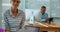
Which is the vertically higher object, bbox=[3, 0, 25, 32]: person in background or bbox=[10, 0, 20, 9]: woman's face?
bbox=[10, 0, 20, 9]: woman's face

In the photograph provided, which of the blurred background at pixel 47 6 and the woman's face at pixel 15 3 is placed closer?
the woman's face at pixel 15 3

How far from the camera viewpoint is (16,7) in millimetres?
1477

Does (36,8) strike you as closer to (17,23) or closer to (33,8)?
(33,8)

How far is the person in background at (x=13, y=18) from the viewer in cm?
146

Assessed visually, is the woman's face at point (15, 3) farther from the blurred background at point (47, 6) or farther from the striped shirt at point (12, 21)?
the blurred background at point (47, 6)

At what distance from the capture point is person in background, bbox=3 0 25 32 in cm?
146

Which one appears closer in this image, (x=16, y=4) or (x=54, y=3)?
(x=16, y=4)

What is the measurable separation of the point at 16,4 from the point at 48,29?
60.5 inches

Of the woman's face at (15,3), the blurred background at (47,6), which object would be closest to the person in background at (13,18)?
the woman's face at (15,3)

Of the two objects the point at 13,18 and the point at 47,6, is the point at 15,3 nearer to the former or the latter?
the point at 13,18

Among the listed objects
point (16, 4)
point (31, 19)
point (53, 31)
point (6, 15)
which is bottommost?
point (53, 31)

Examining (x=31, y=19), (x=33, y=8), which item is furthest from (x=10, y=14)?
(x=33, y=8)

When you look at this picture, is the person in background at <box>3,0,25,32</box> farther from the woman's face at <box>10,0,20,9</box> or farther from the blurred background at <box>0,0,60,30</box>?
the blurred background at <box>0,0,60,30</box>

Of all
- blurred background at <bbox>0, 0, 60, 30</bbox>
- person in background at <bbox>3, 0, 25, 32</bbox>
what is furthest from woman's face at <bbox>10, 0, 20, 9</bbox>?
blurred background at <bbox>0, 0, 60, 30</bbox>
